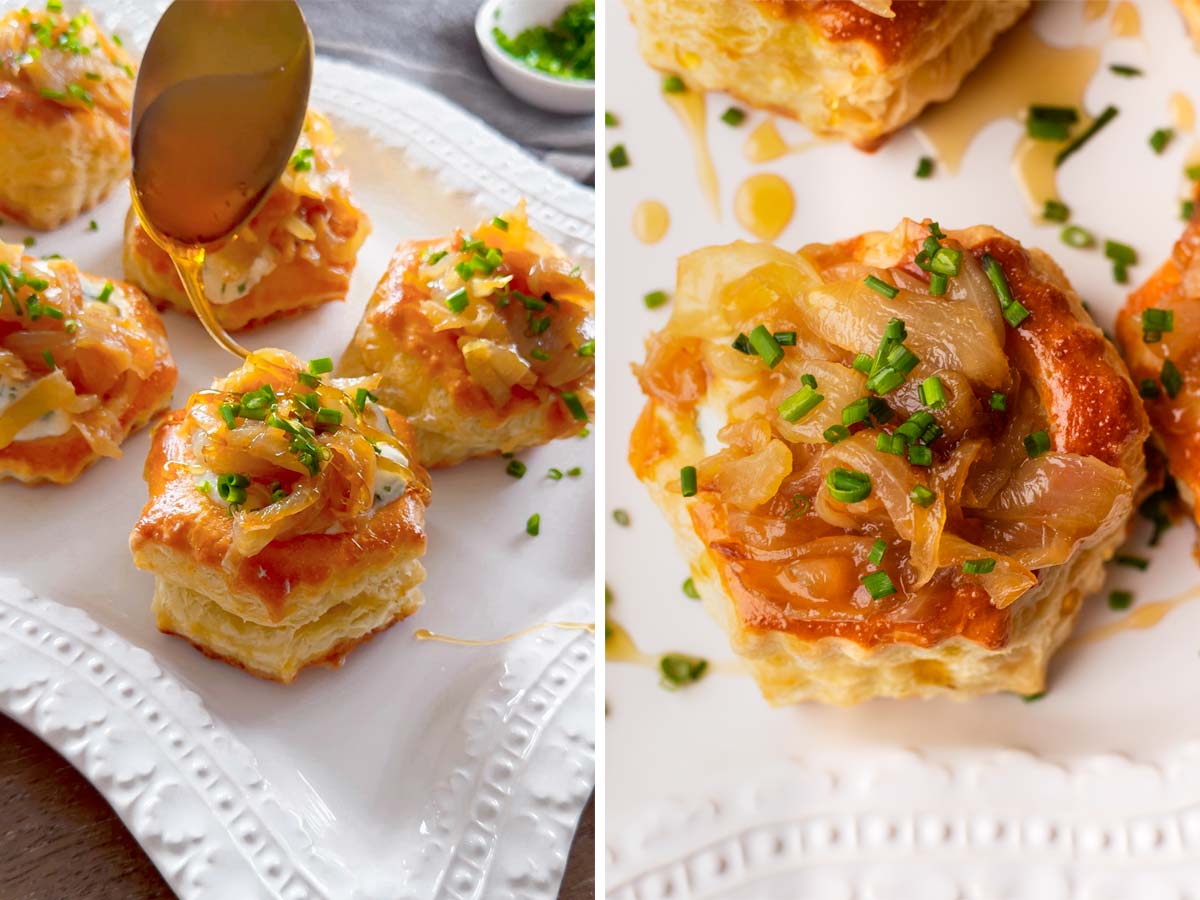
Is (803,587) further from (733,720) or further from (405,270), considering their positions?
(405,270)

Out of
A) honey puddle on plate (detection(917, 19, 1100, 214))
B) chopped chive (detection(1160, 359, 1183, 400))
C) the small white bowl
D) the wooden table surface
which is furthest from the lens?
the small white bowl

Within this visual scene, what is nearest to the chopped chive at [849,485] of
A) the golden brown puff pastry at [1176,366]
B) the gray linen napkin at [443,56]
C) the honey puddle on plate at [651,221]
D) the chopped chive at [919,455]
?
the chopped chive at [919,455]

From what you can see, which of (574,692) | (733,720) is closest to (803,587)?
(733,720)

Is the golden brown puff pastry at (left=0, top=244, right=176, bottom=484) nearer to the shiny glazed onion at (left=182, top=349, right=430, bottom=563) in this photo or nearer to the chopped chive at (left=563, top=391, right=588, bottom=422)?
the shiny glazed onion at (left=182, top=349, right=430, bottom=563)

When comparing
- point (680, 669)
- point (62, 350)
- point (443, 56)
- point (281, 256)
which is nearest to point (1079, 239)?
point (680, 669)

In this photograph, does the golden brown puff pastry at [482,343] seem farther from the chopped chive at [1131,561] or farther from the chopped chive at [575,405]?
the chopped chive at [1131,561]

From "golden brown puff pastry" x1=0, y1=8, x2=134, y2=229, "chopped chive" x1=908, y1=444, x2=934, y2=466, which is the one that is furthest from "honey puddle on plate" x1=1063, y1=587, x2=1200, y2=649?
"golden brown puff pastry" x1=0, y1=8, x2=134, y2=229
